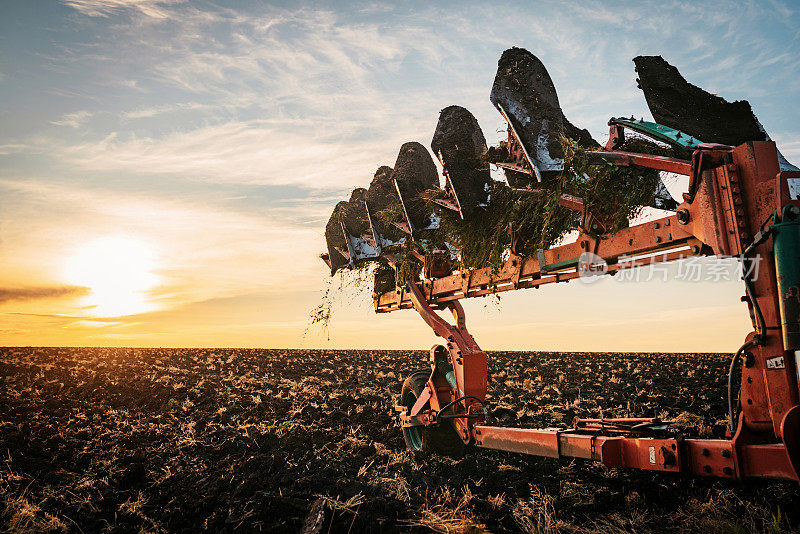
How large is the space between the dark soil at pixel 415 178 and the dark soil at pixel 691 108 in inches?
143

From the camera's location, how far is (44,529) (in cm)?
477

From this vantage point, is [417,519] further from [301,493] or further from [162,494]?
[162,494]

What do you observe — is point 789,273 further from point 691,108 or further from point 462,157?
point 462,157

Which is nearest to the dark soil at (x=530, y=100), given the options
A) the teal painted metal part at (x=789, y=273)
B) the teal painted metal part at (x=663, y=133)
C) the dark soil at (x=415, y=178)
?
the teal painted metal part at (x=663, y=133)

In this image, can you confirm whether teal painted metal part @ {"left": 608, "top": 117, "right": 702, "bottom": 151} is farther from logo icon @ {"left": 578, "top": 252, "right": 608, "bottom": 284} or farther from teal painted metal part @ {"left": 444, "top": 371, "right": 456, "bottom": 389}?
teal painted metal part @ {"left": 444, "top": 371, "right": 456, "bottom": 389}

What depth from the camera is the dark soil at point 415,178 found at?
7.91m

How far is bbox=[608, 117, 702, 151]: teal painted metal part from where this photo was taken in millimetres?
4082

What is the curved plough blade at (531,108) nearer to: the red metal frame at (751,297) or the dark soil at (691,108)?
the red metal frame at (751,297)

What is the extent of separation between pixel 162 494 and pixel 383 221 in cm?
517

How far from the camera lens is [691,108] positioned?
4.50m

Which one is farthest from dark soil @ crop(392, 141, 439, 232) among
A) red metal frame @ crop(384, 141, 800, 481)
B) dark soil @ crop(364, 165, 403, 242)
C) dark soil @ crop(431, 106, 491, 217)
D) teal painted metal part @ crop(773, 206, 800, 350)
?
teal painted metal part @ crop(773, 206, 800, 350)

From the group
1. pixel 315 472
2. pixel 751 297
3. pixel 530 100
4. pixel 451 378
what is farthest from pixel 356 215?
pixel 751 297

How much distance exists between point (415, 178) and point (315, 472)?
4.65 m

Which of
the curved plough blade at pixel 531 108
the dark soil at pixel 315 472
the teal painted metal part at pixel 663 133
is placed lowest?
the dark soil at pixel 315 472
